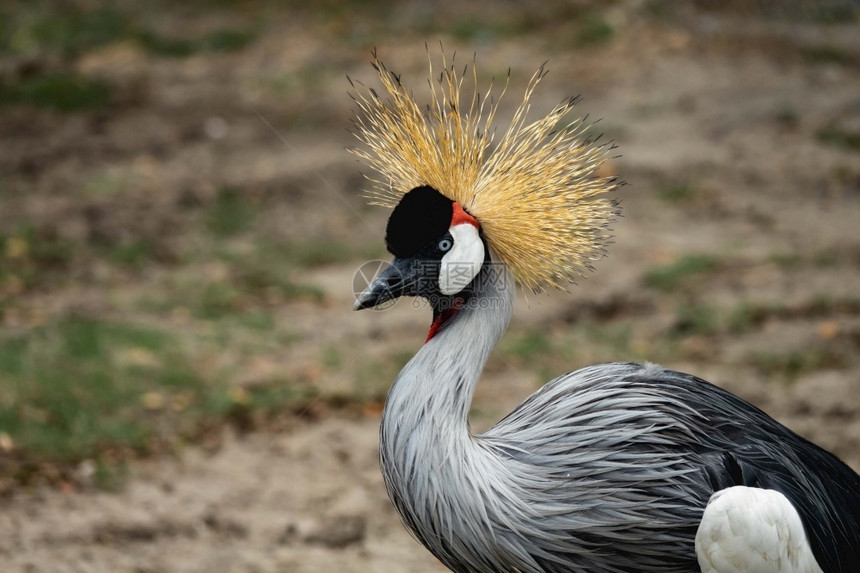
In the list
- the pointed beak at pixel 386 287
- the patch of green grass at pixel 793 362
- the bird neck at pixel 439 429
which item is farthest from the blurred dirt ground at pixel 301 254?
the pointed beak at pixel 386 287

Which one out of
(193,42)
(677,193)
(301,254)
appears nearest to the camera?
(301,254)

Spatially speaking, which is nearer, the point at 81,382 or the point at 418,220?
the point at 418,220

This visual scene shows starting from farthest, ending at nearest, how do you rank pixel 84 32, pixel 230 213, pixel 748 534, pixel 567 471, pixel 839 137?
pixel 84 32
pixel 839 137
pixel 230 213
pixel 567 471
pixel 748 534

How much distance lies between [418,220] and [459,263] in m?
0.12

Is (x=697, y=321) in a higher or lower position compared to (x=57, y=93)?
lower

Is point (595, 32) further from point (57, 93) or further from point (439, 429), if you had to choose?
point (439, 429)

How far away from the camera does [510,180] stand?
215 cm

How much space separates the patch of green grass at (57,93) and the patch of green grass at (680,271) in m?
3.88

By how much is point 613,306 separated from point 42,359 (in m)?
2.47

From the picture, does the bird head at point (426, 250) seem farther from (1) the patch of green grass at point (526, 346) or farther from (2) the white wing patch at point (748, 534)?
(1) the patch of green grass at point (526, 346)

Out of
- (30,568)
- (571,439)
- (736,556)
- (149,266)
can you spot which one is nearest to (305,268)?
(149,266)

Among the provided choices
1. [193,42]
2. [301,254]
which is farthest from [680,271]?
[193,42]

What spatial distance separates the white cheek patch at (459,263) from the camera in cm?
207

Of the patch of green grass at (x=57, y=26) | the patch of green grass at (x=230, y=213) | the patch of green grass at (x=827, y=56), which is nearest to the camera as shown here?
the patch of green grass at (x=230, y=213)
